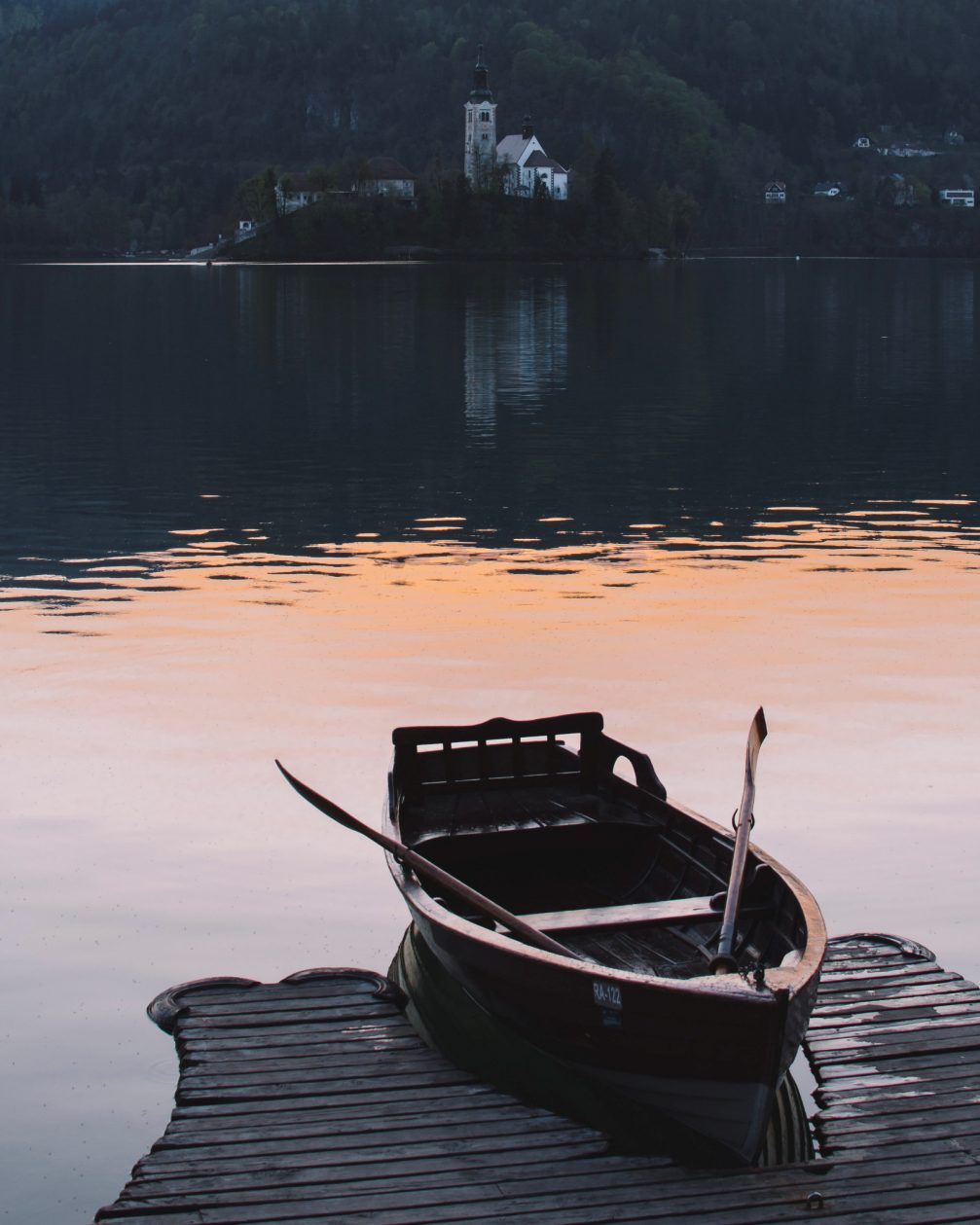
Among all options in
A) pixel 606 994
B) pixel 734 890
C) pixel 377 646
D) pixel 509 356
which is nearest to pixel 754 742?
pixel 734 890

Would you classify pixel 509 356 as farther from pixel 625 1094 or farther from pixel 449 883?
pixel 625 1094

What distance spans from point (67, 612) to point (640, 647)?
28.6 ft

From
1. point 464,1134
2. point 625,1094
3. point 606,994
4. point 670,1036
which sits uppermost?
point 606,994

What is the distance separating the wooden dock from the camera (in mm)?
9992

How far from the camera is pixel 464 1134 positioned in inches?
430

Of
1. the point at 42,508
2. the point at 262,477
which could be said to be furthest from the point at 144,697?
the point at 262,477

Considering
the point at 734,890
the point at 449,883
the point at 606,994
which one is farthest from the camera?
the point at 449,883

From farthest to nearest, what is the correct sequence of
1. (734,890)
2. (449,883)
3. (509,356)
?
(509,356) → (449,883) → (734,890)

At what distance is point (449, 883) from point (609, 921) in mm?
1168

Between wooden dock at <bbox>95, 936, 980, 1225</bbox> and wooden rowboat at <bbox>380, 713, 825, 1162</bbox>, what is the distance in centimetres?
54

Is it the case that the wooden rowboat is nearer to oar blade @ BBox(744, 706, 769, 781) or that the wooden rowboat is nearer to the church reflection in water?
oar blade @ BBox(744, 706, 769, 781)

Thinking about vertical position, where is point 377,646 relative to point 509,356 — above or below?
below

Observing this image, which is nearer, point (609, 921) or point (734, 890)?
point (734, 890)

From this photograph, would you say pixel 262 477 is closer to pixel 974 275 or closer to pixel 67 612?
pixel 67 612
